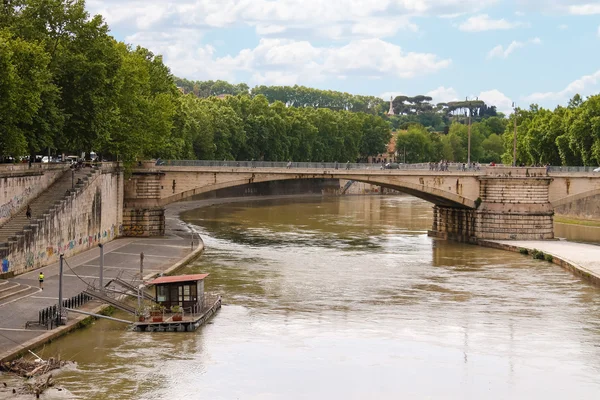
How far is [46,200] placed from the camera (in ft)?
168

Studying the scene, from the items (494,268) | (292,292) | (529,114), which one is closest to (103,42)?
(292,292)

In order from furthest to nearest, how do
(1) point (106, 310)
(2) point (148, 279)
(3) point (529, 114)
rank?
(3) point (529, 114) → (2) point (148, 279) → (1) point (106, 310)

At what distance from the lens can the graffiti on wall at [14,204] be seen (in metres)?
46.7

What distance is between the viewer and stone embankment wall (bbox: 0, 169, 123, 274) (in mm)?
44750

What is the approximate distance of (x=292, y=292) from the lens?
4681cm

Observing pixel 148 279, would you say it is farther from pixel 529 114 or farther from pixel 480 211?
pixel 529 114

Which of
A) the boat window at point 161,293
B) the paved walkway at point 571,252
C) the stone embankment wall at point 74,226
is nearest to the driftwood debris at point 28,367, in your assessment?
the boat window at point 161,293

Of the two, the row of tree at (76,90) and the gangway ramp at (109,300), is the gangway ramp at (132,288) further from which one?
the row of tree at (76,90)

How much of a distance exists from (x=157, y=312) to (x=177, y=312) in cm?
82

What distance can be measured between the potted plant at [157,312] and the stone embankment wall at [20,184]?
35.4 feet

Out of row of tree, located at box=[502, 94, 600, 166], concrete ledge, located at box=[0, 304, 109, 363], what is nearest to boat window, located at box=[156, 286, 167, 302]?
concrete ledge, located at box=[0, 304, 109, 363]

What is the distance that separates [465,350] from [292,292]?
41.0ft

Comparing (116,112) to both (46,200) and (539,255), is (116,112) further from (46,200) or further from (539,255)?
(539,255)

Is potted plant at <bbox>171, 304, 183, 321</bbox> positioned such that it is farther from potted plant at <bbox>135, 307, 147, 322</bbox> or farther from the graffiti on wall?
the graffiti on wall
